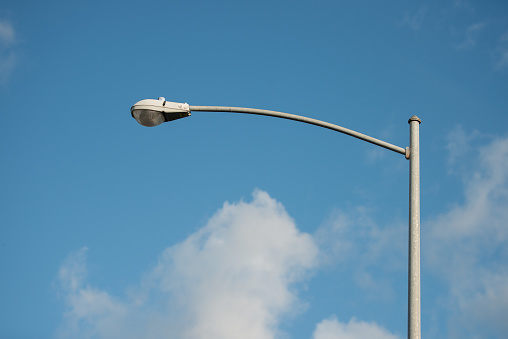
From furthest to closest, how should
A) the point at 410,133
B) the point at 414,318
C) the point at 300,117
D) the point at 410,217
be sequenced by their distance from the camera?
the point at 300,117
the point at 410,133
the point at 410,217
the point at 414,318

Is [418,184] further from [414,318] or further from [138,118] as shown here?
[138,118]

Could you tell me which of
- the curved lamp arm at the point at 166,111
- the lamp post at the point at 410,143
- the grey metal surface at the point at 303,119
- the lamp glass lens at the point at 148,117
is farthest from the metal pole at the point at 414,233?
the lamp glass lens at the point at 148,117

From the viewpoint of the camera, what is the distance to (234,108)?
11.0m

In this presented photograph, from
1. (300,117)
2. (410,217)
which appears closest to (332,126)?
(300,117)

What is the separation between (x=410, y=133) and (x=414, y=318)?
9.31ft

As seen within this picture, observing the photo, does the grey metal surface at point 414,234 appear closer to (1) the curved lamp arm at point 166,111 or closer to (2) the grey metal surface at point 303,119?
(2) the grey metal surface at point 303,119

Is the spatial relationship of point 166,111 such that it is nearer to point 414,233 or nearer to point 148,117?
point 148,117

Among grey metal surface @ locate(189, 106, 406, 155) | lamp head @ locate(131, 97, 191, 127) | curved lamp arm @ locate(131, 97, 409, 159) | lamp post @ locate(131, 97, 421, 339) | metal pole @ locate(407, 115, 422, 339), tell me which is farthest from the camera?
lamp head @ locate(131, 97, 191, 127)

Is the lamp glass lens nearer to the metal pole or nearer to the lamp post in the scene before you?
the lamp post

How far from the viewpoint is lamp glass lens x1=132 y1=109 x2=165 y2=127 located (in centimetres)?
1093

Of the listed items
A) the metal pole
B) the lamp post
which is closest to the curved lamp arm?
the lamp post

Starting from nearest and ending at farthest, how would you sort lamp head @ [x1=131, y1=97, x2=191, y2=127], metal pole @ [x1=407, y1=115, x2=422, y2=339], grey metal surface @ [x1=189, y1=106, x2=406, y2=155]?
metal pole @ [x1=407, y1=115, x2=422, y2=339]
grey metal surface @ [x1=189, y1=106, x2=406, y2=155]
lamp head @ [x1=131, y1=97, x2=191, y2=127]

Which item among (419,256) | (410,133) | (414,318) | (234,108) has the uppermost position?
(234,108)

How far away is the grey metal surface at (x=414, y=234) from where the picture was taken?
8391 millimetres
